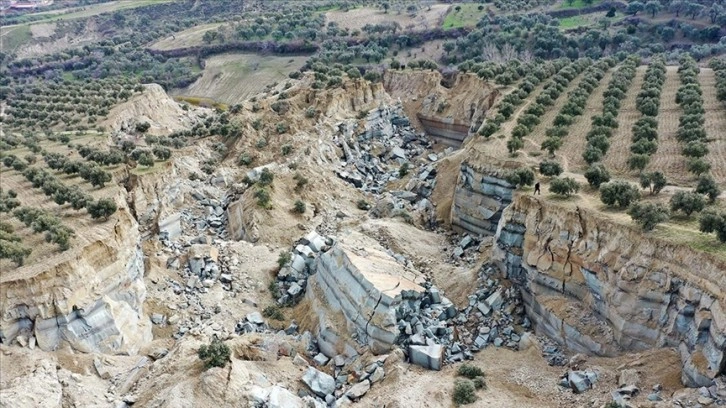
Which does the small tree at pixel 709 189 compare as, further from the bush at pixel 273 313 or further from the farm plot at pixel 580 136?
the bush at pixel 273 313

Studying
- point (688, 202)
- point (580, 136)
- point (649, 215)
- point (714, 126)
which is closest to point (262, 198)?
point (580, 136)

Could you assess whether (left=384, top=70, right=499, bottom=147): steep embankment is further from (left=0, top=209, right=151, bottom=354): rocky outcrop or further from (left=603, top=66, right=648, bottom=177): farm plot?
(left=0, top=209, right=151, bottom=354): rocky outcrop

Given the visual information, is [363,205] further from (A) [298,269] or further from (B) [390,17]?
A: (B) [390,17]

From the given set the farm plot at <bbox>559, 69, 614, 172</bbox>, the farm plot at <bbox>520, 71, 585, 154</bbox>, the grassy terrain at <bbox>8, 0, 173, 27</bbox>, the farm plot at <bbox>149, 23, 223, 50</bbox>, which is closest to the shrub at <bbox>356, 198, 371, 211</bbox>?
the farm plot at <bbox>520, 71, 585, 154</bbox>

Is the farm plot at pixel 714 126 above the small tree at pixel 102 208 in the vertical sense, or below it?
below

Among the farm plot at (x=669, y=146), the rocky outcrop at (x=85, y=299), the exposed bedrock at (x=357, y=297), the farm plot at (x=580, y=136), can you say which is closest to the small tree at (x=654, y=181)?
the farm plot at (x=669, y=146)

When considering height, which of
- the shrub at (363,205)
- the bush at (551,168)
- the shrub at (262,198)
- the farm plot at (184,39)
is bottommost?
the shrub at (363,205)

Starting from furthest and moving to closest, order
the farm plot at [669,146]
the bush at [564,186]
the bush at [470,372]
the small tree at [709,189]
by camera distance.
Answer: the farm plot at [669,146]
the bush at [564,186]
the small tree at [709,189]
the bush at [470,372]

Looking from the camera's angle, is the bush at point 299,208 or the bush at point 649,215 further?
the bush at point 299,208
